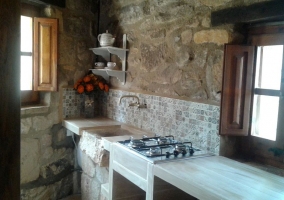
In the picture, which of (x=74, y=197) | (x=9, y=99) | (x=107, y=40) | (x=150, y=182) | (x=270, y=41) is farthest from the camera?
(x=74, y=197)

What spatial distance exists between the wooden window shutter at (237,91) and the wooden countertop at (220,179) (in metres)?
0.24

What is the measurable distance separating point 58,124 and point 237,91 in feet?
6.56

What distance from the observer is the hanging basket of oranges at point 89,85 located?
10.1 ft

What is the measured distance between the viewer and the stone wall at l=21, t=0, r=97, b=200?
9.40ft

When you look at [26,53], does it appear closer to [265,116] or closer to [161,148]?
[161,148]

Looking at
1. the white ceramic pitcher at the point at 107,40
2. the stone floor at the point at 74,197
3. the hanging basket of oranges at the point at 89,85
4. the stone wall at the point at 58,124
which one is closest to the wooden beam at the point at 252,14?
the white ceramic pitcher at the point at 107,40

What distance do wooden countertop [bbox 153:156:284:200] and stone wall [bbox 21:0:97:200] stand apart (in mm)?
1755

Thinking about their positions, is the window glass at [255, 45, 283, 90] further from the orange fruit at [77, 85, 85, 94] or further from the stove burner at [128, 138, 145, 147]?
the orange fruit at [77, 85, 85, 94]

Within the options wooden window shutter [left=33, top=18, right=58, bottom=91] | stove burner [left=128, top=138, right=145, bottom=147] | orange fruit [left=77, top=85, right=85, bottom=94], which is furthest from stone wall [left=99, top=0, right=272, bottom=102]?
wooden window shutter [left=33, top=18, right=58, bottom=91]

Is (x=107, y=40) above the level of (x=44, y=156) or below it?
above

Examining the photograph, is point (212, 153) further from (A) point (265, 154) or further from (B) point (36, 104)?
(B) point (36, 104)

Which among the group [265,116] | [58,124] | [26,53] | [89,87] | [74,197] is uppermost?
[26,53]

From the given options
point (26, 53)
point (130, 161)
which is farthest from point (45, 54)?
point (130, 161)

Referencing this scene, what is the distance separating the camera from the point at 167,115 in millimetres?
2314
